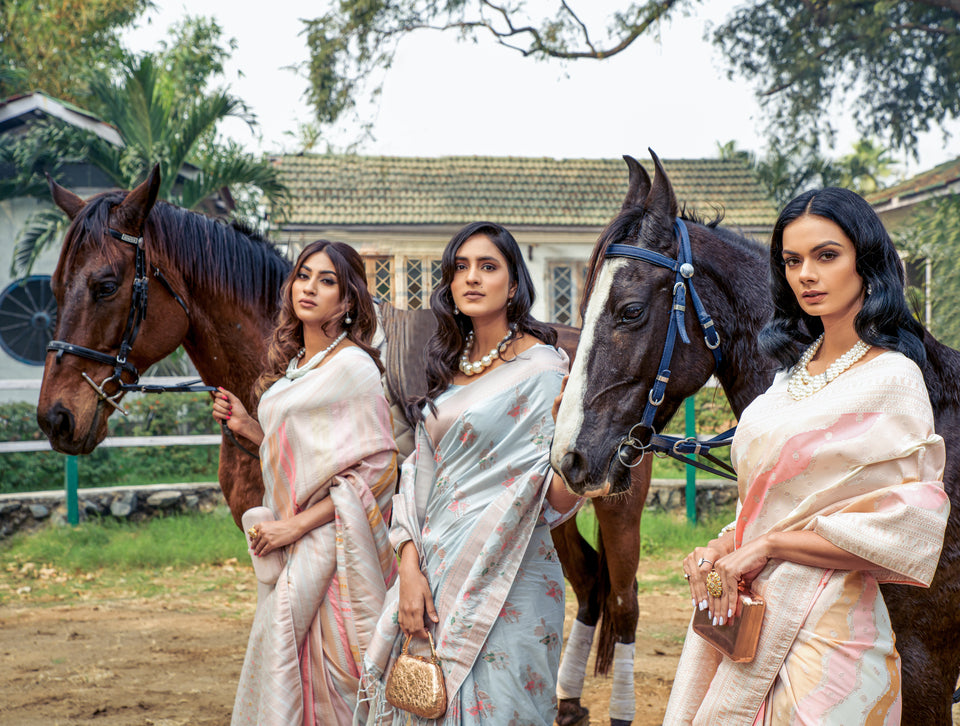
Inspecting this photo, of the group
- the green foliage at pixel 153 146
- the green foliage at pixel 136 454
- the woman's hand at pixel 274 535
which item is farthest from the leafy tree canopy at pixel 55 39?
the woman's hand at pixel 274 535

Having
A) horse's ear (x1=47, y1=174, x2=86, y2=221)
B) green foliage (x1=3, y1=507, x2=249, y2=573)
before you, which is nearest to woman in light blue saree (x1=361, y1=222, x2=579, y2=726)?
horse's ear (x1=47, y1=174, x2=86, y2=221)

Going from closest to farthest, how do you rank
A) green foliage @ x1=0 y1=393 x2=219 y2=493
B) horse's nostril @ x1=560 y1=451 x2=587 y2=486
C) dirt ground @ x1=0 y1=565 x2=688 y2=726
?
horse's nostril @ x1=560 y1=451 x2=587 y2=486
dirt ground @ x1=0 y1=565 x2=688 y2=726
green foliage @ x1=0 y1=393 x2=219 y2=493

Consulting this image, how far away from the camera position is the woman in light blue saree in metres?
2.34

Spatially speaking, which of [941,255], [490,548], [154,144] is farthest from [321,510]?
[154,144]

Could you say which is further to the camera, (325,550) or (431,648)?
(325,550)

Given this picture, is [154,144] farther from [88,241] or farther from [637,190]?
[637,190]

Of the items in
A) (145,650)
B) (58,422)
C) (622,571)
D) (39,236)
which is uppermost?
(39,236)

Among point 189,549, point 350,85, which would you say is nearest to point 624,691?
point 189,549

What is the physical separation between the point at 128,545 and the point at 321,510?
5.19 metres

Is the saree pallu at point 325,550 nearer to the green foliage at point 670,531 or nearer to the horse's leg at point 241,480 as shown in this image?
→ the horse's leg at point 241,480

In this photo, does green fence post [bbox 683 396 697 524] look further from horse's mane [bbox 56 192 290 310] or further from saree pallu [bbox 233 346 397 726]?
saree pallu [bbox 233 346 397 726]

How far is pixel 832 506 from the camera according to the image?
5.39 ft

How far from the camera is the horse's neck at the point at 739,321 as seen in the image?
245 cm

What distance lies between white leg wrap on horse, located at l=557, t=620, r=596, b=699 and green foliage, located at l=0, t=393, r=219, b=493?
5803mm
